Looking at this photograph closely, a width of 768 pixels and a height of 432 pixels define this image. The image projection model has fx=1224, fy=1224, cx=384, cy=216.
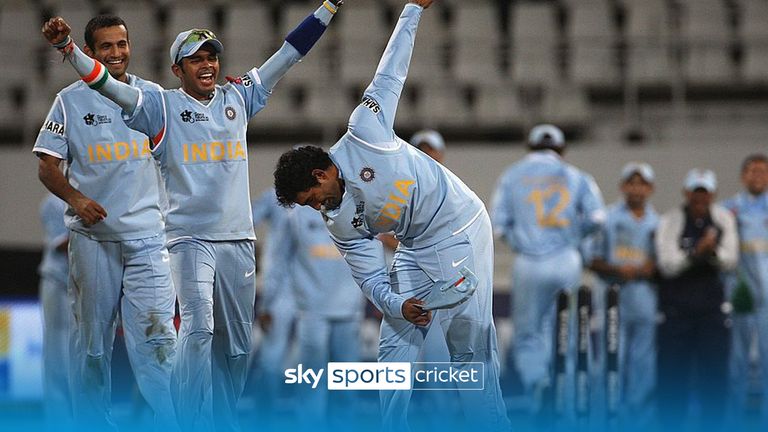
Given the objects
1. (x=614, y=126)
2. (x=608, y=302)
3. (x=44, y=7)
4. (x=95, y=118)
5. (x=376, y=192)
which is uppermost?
(x=44, y=7)

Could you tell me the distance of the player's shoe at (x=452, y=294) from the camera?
502 cm

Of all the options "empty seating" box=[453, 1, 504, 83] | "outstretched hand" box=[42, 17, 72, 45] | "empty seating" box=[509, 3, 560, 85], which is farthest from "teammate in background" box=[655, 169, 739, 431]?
"outstretched hand" box=[42, 17, 72, 45]

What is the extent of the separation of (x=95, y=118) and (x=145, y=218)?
20.5 inches

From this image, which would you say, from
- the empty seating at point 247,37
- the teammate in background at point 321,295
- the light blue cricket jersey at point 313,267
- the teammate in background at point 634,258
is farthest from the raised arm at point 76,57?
the empty seating at point 247,37

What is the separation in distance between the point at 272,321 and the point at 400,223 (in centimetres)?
473

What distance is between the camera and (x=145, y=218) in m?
5.80

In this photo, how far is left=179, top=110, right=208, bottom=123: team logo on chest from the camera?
212 inches

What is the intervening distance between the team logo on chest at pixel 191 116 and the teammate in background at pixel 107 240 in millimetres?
332

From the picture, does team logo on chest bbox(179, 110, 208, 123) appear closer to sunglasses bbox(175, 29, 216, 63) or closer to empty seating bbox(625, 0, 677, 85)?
sunglasses bbox(175, 29, 216, 63)

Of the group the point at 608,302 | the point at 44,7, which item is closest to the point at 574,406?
the point at 608,302

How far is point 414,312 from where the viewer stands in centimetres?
499

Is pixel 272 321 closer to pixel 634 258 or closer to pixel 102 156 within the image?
pixel 634 258

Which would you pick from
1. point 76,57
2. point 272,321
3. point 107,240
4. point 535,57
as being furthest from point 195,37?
point 535,57

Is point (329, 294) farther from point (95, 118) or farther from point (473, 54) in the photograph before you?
point (473, 54)
